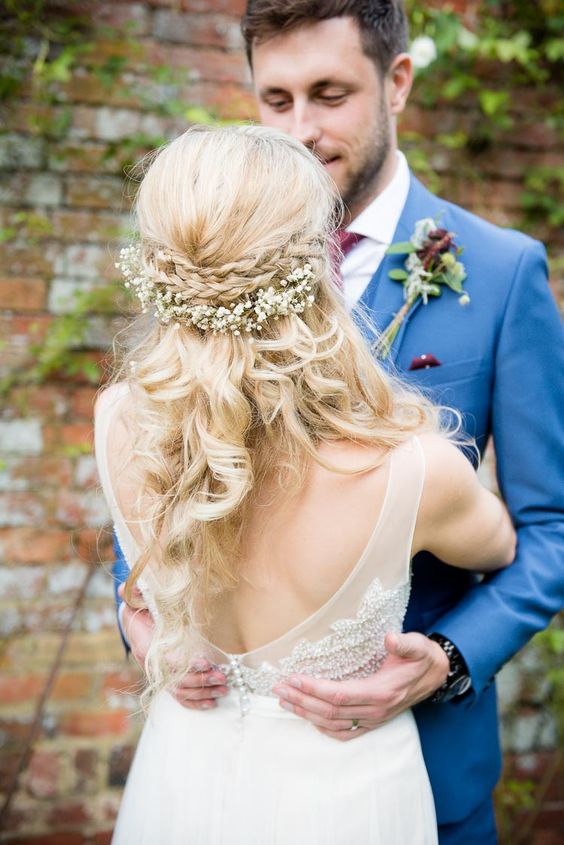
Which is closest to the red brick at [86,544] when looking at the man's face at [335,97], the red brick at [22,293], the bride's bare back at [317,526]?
the red brick at [22,293]

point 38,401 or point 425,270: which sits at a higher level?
point 425,270

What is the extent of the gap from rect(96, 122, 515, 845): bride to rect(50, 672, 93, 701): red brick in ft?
4.83

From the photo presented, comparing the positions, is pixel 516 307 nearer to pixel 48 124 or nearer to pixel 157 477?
pixel 157 477

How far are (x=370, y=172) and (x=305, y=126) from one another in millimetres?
203

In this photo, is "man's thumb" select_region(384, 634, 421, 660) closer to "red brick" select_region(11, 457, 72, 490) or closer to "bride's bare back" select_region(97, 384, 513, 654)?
"bride's bare back" select_region(97, 384, 513, 654)

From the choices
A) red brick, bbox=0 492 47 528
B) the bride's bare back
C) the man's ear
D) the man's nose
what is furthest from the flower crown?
red brick, bbox=0 492 47 528

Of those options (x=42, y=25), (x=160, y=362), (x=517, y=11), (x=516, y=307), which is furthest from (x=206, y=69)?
(x=160, y=362)

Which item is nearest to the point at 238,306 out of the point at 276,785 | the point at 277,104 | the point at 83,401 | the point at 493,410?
the point at 493,410

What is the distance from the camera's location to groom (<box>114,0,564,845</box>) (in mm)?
1663

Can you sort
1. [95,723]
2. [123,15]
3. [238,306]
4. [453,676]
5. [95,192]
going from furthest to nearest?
[95,723]
[95,192]
[123,15]
[453,676]
[238,306]

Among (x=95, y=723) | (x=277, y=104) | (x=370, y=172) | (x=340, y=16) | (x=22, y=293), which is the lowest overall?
(x=95, y=723)

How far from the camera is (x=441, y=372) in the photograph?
5.94ft

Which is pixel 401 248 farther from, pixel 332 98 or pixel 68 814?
pixel 68 814

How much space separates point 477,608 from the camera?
1710mm
